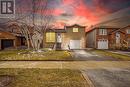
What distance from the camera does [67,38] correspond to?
160 feet

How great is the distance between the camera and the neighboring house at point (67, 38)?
1906 inches

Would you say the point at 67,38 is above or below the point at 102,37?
below

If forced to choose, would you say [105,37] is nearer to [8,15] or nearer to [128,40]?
[128,40]

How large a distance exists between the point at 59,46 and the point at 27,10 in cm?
2429

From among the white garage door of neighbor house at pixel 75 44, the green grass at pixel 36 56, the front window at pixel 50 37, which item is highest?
the front window at pixel 50 37

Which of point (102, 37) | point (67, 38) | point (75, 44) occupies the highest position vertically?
point (102, 37)

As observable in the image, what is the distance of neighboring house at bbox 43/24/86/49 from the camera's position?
1906 inches

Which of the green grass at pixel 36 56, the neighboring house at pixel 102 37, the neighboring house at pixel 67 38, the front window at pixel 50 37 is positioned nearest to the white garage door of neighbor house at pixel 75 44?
the neighboring house at pixel 67 38

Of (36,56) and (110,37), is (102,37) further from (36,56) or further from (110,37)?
(36,56)

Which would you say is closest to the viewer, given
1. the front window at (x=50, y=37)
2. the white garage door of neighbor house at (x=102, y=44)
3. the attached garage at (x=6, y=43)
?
the attached garage at (x=6, y=43)

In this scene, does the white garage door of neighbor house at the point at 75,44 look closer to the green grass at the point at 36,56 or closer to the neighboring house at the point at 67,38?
the neighboring house at the point at 67,38

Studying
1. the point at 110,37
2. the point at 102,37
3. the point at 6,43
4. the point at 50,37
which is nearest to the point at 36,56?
the point at 50,37

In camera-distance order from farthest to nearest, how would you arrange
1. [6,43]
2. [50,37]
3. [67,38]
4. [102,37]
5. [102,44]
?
[50,37]
[67,38]
[102,37]
[102,44]
[6,43]

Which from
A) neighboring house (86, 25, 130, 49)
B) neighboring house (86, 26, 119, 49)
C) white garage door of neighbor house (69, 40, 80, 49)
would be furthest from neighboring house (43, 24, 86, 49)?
neighboring house (86, 25, 130, 49)
